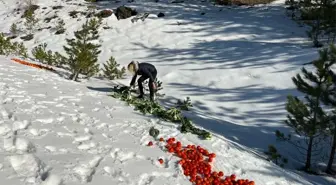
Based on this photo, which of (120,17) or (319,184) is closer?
(319,184)

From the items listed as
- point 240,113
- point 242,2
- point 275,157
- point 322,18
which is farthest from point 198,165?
point 242,2

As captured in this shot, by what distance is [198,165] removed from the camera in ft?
22.0

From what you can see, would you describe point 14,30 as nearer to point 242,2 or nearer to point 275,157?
point 242,2

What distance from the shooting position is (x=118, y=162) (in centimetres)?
622

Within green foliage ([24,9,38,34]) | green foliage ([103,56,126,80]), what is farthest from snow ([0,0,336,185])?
green foliage ([103,56,126,80])

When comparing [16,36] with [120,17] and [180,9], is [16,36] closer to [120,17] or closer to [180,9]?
[120,17]

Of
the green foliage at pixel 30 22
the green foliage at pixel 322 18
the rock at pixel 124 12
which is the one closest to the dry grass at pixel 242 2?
the green foliage at pixel 322 18

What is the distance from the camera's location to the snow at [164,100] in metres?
6.02

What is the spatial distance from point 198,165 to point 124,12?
21.8 m

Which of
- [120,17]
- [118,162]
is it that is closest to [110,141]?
[118,162]

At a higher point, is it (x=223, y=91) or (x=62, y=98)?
(x=62, y=98)

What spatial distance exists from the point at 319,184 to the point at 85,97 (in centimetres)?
647

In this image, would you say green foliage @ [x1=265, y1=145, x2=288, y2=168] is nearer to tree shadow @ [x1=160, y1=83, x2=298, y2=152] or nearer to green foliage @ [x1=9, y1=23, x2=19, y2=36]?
tree shadow @ [x1=160, y1=83, x2=298, y2=152]

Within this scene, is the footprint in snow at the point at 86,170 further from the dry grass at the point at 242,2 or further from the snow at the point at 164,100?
the dry grass at the point at 242,2
